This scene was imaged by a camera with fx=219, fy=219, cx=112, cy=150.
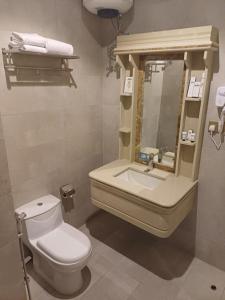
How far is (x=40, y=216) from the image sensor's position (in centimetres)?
187

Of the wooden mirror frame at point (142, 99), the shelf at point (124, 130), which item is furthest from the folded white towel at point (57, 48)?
the shelf at point (124, 130)

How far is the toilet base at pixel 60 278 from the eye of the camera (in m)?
1.75

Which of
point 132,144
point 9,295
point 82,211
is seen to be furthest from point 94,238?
point 9,295

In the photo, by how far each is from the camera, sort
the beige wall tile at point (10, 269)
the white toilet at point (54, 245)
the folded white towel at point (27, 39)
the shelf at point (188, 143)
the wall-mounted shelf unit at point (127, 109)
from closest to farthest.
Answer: the beige wall tile at point (10, 269) < the folded white towel at point (27, 39) < the white toilet at point (54, 245) < the shelf at point (188, 143) < the wall-mounted shelf unit at point (127, 109)

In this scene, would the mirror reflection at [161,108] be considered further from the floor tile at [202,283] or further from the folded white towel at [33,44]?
the floor tile at [202,283]

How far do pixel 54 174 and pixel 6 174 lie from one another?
3.97 ft

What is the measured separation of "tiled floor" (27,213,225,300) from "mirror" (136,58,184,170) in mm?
914

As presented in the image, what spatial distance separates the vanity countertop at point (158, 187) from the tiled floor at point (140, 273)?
2.70 ft

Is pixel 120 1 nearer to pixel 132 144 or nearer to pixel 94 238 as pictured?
pixel 132 144

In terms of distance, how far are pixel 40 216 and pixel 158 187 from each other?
103 cm

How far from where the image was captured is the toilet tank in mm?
1829

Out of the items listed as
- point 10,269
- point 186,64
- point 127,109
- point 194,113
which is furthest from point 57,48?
point 10,269

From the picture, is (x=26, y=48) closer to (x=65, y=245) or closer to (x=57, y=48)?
(x=57, y=48)

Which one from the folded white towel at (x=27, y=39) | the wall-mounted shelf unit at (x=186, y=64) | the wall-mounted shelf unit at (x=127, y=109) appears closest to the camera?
the folded white towel at (x=27, y=39)
